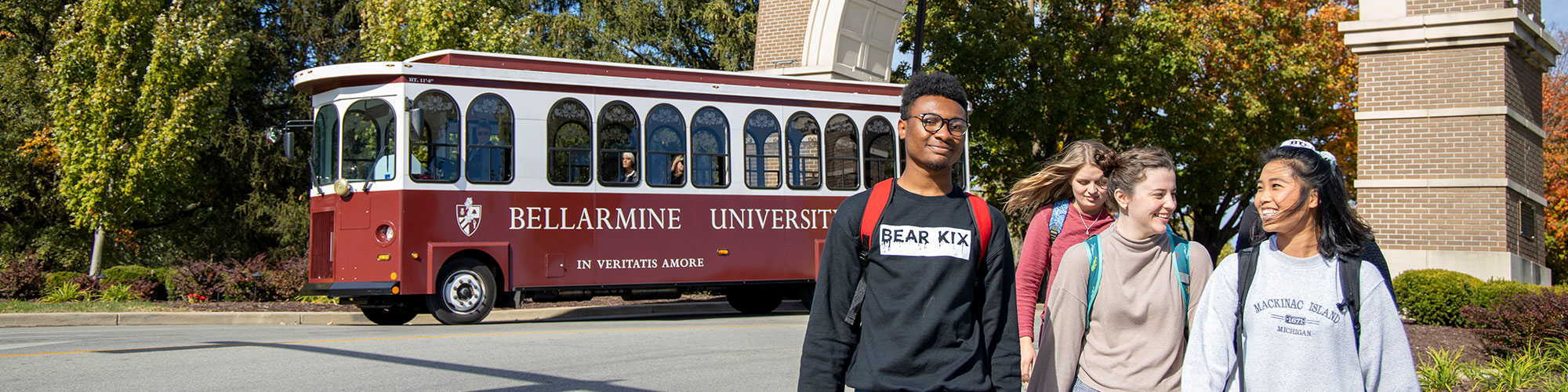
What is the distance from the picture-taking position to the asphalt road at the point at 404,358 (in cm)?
771

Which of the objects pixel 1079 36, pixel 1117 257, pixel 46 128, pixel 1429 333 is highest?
pixel 1079 36

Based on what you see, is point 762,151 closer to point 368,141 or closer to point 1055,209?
point 368,141

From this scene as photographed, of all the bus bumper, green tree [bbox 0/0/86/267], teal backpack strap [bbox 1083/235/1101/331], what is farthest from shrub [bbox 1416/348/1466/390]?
green tree [bbox 0/0/86/267]

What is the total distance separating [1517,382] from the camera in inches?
296

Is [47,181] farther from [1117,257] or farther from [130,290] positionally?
[1117,257]

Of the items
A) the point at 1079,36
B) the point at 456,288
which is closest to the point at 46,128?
the point at 456,288

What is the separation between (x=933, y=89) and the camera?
134 inches

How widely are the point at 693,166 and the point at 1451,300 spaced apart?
810 centimetres

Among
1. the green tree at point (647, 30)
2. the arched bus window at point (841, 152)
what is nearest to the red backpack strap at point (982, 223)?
the arched bus window at point (841, 152)

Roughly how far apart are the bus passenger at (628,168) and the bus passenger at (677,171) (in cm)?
44

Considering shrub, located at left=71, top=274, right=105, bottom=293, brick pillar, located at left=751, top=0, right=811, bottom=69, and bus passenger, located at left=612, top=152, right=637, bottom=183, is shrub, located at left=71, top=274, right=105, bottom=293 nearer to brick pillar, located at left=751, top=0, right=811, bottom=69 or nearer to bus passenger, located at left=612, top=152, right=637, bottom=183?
bus passenger, located at left=612, top=152, right=637, bottom=183

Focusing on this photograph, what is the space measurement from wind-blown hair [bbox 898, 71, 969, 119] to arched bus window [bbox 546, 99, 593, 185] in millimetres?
10035

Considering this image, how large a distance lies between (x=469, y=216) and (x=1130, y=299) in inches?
384

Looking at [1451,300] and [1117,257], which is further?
[1451,300]
